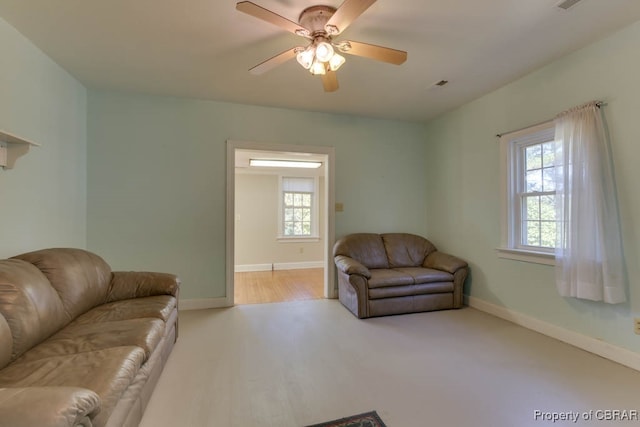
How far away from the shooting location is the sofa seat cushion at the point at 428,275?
3.41 meters

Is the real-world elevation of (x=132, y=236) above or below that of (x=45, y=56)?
below

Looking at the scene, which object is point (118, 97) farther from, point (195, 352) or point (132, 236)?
point (195, 352)

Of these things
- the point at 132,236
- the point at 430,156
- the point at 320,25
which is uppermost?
the point at 320,25

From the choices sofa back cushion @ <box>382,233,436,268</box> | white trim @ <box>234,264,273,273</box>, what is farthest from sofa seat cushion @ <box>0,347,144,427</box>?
white trim @ <box>234,264,273,273</box>

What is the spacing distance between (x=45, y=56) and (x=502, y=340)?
16.2ft

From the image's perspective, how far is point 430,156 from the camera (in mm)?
4480

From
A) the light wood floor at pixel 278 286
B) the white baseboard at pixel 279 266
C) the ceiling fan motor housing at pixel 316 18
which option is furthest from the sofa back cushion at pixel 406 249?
the white baseboard at pixel 279 266

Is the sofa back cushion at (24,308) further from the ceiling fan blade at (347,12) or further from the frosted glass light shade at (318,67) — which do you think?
the ceiling fan blade at (347,12)

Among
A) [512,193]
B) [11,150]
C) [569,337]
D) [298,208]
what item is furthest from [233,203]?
[569,337]

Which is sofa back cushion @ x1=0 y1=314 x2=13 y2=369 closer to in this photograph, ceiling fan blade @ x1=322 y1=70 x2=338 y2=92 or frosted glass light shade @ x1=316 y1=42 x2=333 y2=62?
frosted glass light shade @ x1=316 y1=42 x2=333 y2=62

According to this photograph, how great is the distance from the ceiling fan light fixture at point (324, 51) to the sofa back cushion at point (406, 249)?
273cm

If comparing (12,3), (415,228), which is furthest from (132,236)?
(415,228)

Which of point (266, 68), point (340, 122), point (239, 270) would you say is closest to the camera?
point (266, 68)

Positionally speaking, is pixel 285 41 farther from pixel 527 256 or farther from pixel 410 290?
pixel 527 256
